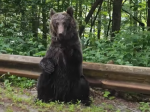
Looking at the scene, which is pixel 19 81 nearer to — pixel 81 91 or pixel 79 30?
pixel 81 91

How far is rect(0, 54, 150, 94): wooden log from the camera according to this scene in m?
4.32

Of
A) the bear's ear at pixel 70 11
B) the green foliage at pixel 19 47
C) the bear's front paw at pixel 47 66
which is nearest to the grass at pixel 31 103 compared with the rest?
the bear's front paw at pixel 47 66

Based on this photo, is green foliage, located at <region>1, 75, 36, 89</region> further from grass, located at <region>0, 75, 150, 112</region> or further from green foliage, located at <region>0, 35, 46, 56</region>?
green foliage, located at <region>0, 35, 46, 56</region>

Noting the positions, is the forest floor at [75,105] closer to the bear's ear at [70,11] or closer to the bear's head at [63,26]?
the bear's head at [63,26]

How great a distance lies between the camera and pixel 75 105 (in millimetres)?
4164

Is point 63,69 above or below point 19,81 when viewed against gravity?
above

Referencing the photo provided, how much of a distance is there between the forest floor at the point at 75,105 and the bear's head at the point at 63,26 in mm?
1214

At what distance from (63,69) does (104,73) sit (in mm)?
840

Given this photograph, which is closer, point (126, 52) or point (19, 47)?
point (126, 52)

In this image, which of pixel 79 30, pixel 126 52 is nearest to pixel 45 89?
pixel 126 52

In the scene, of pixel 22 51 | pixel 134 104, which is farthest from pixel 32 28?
pixel 134 104

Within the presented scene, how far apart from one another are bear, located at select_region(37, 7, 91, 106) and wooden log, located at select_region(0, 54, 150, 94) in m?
0.41

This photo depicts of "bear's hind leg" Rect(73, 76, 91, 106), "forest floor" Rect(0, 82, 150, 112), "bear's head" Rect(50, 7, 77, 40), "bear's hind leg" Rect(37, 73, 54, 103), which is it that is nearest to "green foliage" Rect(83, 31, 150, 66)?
"forest floor" Rect(0, 82, 150, 112)

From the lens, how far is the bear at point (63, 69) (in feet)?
14.1
